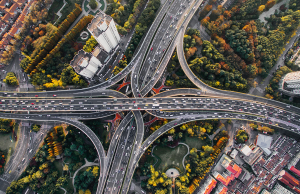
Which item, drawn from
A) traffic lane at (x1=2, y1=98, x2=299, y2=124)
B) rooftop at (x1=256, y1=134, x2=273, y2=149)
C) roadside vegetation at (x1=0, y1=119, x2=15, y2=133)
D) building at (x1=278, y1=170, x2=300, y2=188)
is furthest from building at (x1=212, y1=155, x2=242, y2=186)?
roadside vegetation at (x1=0, y1=119, x2=15, y2=133)

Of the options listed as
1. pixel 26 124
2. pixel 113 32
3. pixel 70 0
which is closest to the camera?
pixel 113 32

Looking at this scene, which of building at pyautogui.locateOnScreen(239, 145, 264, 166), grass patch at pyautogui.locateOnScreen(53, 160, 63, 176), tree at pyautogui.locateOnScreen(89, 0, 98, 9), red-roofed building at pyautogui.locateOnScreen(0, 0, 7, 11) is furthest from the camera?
tree at pyautogui.locateOnScreen(89, 0, 98, 9)

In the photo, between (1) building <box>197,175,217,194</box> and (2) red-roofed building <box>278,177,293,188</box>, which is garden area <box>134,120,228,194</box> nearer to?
(1) building <box>197,175,217,194</box>

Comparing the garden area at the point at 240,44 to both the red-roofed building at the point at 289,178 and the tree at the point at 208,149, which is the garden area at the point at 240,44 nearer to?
the tree at the point at 208,149

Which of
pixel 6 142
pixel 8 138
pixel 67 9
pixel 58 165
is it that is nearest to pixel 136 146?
pixel 58 165

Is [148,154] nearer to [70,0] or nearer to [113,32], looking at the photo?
[113,32]

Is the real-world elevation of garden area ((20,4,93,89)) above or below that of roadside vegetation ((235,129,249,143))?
below

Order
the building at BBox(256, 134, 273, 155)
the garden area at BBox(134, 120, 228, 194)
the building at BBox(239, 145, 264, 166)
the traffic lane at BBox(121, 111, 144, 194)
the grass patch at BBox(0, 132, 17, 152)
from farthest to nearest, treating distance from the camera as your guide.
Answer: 1. the grass patch at BBox(0, 132, 17, 152)
2. the building at BBox(256, 134, 273, 155)
3. the building at BBox(239, 145, 264, 166)
4. the garden area at BBox(134, 120, 228, 194)
5. the traffic lane at BBox(121, 111, 144, 194)

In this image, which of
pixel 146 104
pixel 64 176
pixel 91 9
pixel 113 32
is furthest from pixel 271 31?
pixel 64 176
